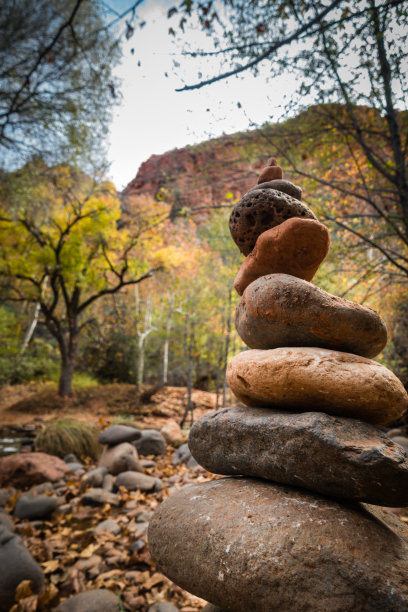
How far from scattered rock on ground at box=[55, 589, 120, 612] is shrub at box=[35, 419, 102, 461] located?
4716 mm

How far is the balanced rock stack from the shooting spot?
1.42m

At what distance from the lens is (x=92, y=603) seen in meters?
2.33

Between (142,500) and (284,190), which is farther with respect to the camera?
(142,500)

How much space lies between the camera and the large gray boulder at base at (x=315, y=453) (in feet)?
4.86

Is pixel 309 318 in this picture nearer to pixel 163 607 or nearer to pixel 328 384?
pixel 328 384

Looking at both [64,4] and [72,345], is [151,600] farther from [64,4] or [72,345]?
[72,345]

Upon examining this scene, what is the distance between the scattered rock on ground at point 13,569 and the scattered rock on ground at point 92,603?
14.6 inches

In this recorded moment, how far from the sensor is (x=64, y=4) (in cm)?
458

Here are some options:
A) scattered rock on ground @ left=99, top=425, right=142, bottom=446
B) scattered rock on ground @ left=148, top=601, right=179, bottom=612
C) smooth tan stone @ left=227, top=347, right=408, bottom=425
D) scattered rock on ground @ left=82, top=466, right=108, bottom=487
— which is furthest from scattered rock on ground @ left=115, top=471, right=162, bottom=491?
smooth tan stone @ left=227, top=347, right=408, bottom=425

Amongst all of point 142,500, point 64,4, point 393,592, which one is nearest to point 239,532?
point 393,592

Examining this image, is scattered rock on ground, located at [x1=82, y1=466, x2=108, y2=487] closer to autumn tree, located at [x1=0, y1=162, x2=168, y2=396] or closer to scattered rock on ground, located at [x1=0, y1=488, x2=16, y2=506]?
scattered rock on ground, located at [x1=0, y1=488, x2=16, y2=506]

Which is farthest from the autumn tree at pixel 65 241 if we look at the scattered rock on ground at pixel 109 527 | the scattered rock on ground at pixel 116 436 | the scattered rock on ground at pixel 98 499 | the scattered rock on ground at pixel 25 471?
the scattered rock on ground at pixel 109 527

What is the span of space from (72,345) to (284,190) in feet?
36.7

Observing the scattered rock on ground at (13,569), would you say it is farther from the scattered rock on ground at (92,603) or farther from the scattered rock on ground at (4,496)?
the scattered rock on ground at (4,496)
